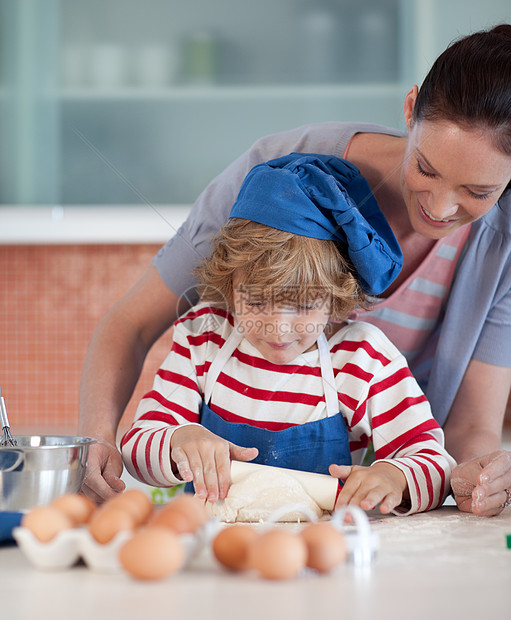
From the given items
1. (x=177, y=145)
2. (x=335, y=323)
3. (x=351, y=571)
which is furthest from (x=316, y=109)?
(x=351, y=571)

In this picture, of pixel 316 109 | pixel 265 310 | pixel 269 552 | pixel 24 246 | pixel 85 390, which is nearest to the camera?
pixel 269 552

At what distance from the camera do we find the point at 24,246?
2.40 meters

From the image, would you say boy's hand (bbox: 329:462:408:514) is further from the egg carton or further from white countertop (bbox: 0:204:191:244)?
white countertop (bbox: 0:204:191:244)

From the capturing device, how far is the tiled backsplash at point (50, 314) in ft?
7.79

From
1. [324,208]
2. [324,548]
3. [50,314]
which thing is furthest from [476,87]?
[50,314]

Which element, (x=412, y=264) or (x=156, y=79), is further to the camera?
(x=156, y=79)

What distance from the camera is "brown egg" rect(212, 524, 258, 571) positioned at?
1.86ft

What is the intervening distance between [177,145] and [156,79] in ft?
0.64

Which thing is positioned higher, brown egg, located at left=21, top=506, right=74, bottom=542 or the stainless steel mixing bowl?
brown egg, located at left=21, top=506, right=74, bottom=542

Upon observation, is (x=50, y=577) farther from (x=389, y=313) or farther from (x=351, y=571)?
(x=389, y=313)

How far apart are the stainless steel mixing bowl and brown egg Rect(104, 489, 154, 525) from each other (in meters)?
0.12

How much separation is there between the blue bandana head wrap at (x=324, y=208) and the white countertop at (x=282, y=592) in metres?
0.40

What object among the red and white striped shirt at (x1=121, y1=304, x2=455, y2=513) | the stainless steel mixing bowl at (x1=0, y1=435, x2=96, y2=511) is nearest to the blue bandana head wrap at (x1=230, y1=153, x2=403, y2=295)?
the red and white striped shirt at (x1=121, y1=304, x2=455, y2=513)

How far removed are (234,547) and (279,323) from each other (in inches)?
16.3
